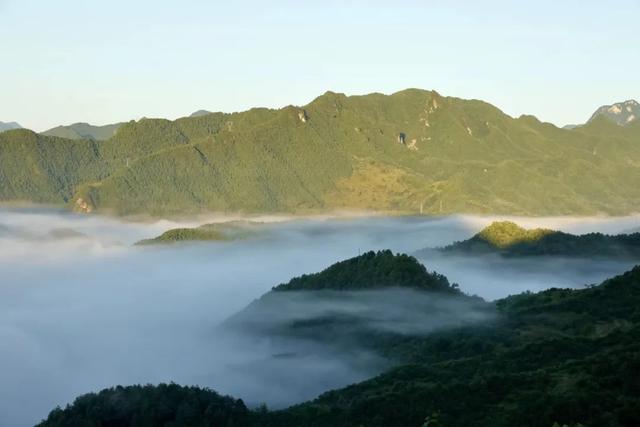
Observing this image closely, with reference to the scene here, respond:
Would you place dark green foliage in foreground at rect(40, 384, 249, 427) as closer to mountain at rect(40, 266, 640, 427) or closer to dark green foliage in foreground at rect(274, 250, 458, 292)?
mountain at rect(40, 266, 640, 427)

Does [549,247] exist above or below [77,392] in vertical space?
above

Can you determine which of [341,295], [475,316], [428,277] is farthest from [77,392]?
[475,316]

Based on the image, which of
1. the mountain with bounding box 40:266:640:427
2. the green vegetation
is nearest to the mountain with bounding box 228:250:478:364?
the mountain with bounding box 40:266:640:427

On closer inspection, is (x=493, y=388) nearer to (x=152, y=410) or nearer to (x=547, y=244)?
(x=152, y=410)

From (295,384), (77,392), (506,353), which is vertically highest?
(506,353)

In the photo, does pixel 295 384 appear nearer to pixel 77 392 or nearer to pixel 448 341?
pixel 448 341

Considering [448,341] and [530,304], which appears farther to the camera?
[530,304]

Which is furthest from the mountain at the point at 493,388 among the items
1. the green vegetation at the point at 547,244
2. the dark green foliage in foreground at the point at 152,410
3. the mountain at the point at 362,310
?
the green vegetation at the point at 547,244

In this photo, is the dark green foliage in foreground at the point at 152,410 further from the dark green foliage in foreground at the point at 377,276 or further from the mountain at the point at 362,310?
the dark green foliage in foreground at the point at 377,276
